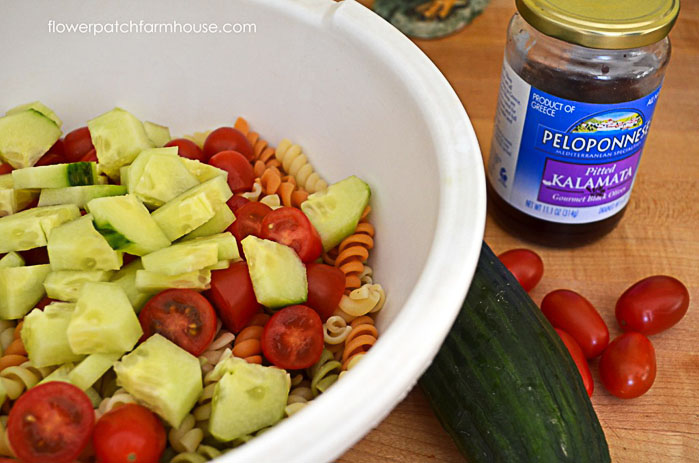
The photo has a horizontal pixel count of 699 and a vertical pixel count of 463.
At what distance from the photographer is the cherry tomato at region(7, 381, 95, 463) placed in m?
0.88

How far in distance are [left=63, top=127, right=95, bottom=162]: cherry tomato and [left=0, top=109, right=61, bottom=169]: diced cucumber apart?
0.04 meters

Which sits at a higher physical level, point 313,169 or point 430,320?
point 430,320

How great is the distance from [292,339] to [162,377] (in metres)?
0.20

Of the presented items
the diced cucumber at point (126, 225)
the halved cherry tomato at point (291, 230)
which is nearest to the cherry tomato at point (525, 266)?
the halved cherry tomato at point (291, 230)

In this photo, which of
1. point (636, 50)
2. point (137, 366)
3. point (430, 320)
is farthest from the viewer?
point (636, 50)

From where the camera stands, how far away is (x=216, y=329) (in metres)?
1.10

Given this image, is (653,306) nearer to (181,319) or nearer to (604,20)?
(604,20)

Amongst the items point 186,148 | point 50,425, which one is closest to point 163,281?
point 50,425

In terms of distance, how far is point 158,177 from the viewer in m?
1.16

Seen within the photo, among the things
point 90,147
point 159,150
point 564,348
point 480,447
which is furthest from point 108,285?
point 564,348

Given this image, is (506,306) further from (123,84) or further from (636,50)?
(123,84)

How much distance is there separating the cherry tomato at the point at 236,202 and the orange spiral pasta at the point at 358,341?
0.97ft

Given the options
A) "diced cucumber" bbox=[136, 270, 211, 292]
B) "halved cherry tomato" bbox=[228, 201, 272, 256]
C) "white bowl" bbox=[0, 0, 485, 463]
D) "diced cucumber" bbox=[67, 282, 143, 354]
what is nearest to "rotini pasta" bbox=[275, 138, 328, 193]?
"white bowl" bbox=[0, 0, 485, 463]

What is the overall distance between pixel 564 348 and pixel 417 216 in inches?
13.3
